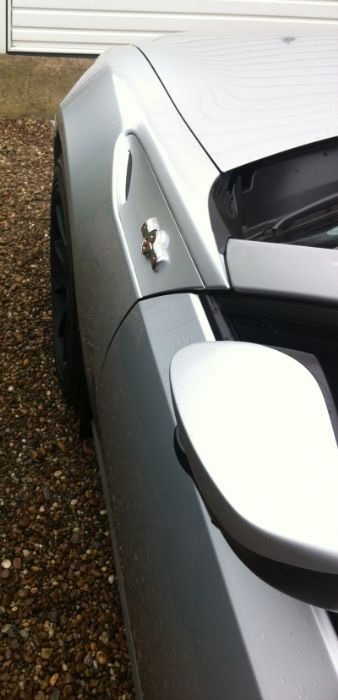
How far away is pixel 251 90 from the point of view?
62.3 inches

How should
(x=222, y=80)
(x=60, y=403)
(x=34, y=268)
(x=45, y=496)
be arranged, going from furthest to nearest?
1. (x=34, y=268)
2. (x=60, y=403)
3. (x=45, y=496)
4. (x=222, y=80)

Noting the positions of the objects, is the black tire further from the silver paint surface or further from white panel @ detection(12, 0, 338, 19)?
white panel @ detection(12, 0, 338, 19)

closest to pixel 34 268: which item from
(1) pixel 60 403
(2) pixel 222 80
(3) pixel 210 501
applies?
(1) pixel 60 403

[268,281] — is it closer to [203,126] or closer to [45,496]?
[203,126]

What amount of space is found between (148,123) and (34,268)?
61.3 inches

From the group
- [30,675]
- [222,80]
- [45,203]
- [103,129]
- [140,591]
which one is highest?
[222,80]

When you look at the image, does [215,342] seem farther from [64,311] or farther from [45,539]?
[64,311]

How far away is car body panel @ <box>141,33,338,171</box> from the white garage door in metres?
2.81

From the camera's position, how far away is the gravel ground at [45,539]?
1.70 metres

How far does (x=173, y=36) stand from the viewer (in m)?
2.13

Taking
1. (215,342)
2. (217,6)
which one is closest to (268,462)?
(215,342)

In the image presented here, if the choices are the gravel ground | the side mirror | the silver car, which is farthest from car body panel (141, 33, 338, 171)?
the gravel ground

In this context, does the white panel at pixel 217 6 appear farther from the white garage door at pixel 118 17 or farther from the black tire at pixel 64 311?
the black tire at pixel 64 311

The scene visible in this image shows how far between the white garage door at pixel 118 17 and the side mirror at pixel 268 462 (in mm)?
4180
